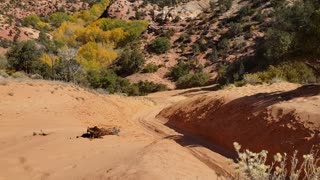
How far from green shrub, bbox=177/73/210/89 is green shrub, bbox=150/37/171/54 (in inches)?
412

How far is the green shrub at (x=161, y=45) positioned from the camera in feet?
187

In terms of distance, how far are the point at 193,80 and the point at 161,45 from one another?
1281 centimetres

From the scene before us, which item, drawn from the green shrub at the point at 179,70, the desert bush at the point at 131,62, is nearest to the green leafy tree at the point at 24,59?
the desert bush at the point at 131,62

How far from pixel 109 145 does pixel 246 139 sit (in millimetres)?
3727

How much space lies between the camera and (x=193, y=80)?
45.6 m

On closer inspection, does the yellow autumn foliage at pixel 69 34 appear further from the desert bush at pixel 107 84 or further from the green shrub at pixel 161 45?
the desert bush at pixel 107 84

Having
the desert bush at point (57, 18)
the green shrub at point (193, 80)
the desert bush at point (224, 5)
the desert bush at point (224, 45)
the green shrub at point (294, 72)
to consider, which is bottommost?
the green shrub at point (193, 80)

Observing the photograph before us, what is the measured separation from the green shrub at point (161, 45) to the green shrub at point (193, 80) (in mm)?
10474

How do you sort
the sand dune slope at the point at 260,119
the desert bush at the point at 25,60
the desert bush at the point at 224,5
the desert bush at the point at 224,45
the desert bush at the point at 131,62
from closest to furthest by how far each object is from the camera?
the sand dune slope at the point at 260,119 < the desert bush at the point at 25,60 < the desert bush at the point at 224,45 < the desert bush at the point at 131,62 < the desert bush at the point at 224,5

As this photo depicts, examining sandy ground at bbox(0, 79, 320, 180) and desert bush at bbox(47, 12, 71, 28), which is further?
desert bush at bbox(47, 12, 71, 28)

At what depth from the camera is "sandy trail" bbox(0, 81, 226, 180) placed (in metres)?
9.14

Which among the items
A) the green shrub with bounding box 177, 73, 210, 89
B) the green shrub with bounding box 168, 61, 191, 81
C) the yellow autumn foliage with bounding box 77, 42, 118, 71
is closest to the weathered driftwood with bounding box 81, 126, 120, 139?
the green shrub with bounding box 177, 73, 210, 89

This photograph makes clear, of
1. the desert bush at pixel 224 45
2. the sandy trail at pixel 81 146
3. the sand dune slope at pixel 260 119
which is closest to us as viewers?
the sandy trail at pixel 81 146

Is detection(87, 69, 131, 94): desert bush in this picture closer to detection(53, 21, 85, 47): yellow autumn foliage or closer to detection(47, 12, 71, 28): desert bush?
detection(53, 21, 85, 47): yellow autumn foliage
